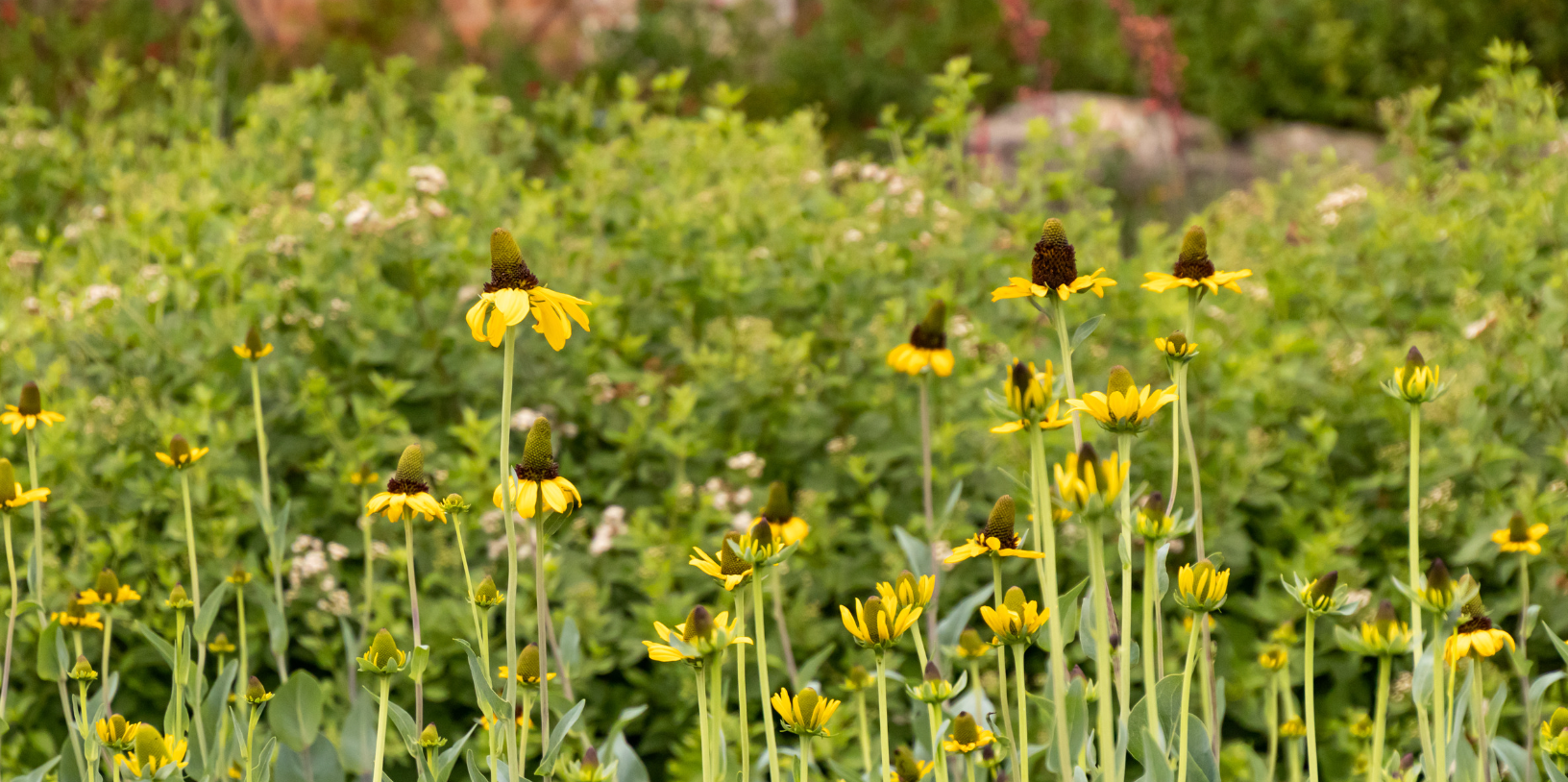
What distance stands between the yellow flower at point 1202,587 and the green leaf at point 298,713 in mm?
1167

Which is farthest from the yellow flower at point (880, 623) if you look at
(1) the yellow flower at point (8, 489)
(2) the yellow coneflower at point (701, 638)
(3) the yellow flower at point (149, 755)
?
(1) the yellow flower at point (8, 489)

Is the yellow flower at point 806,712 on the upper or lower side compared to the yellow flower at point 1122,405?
lower

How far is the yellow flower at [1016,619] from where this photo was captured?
1.22 m

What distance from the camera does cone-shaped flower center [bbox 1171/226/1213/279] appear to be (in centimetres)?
133

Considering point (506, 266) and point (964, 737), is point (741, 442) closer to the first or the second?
point (964, 737)

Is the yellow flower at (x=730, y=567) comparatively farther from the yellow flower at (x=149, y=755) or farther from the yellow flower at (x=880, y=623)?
the yellow flower at (x=149, y=755)

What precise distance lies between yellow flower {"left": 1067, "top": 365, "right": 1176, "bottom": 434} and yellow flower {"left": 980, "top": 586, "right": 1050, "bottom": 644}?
19cm

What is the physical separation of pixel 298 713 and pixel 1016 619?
105 cm

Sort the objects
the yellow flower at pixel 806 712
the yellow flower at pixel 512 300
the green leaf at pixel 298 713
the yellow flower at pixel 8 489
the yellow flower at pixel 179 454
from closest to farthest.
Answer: the yellow flower at pixel 512 300, the yellow flower at pixel 806 712, the yellow flower at pixel 8 489, the yellow flower at pixel 179 454, the green leaf at pixel 298 713

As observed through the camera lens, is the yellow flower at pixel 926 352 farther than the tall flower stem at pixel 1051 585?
Yes

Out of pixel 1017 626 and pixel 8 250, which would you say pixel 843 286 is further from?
pixel 8 250

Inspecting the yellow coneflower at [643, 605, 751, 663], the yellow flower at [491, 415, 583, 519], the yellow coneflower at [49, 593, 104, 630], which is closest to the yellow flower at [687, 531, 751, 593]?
the yellow coneflower at [643, 605, 751, 663]

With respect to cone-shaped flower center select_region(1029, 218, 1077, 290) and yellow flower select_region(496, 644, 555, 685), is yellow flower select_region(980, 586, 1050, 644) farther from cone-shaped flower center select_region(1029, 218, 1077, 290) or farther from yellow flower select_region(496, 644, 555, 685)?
yellow flower select_region(496, 644, 555, 685)

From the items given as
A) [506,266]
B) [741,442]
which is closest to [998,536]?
[506,266]
